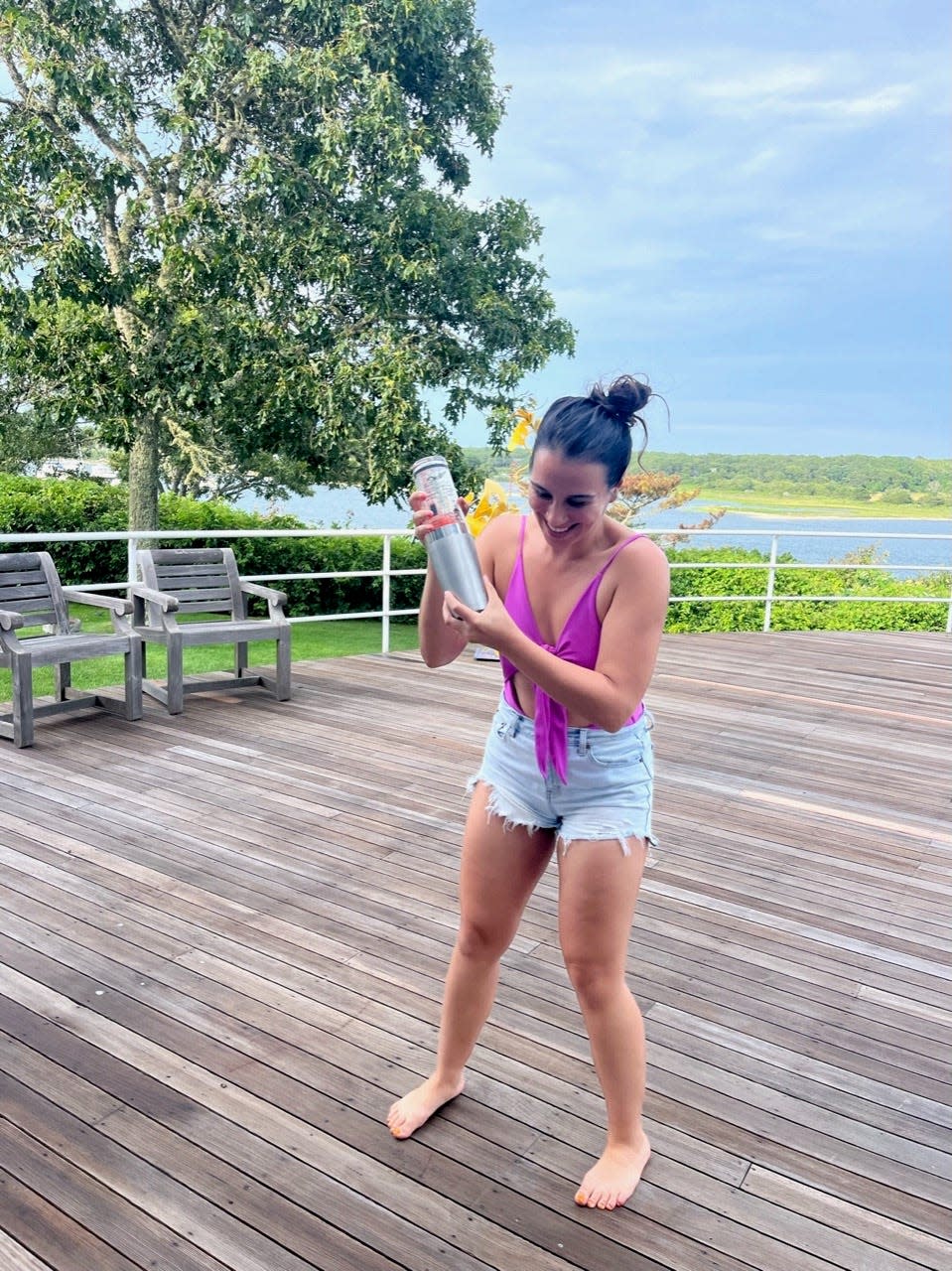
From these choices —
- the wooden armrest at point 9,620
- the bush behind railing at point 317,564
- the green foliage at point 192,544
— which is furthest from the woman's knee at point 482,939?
the green foliage at point 192,544

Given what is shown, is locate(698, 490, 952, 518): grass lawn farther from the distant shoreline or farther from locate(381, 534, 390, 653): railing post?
locate(381, 534, 390, 653): railing post

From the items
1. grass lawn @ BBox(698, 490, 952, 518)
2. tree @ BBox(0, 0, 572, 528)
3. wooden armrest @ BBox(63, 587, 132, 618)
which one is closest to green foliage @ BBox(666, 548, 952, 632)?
tree @ BBox(0, 0, 572, 528)

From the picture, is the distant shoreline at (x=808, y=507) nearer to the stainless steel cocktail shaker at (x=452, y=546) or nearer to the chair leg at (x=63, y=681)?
the chair leg at (x=63, y=681)

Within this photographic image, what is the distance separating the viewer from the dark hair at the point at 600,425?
4.75 feet

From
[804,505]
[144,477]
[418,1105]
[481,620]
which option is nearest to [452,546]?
[481,620]

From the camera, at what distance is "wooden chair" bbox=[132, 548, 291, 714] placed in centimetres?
501

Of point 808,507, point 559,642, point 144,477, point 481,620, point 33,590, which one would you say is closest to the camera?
point 481,620

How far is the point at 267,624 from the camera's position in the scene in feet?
17.2

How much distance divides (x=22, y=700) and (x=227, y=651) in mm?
4634

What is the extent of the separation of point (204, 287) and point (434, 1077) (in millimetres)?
9413

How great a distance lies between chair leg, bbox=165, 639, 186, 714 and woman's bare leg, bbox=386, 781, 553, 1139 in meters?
3.34

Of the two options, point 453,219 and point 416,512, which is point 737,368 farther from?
point 416,512

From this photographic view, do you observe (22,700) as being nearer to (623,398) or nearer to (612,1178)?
(612,1178)

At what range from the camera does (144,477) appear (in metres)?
11.1
